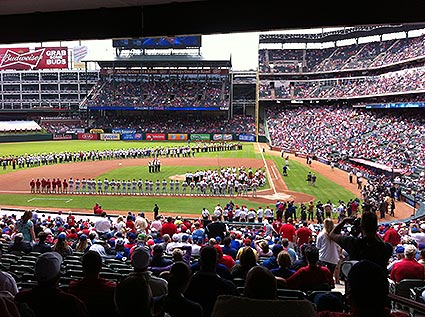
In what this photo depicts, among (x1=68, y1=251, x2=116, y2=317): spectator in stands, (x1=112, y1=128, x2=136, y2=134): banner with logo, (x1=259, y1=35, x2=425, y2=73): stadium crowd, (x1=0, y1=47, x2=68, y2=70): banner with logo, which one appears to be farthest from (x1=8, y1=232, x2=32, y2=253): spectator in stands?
(x1=0, y1=47, x2=68, y2=70): banner with logo

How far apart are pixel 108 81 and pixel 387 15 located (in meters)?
82.9

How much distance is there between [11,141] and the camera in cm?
7031

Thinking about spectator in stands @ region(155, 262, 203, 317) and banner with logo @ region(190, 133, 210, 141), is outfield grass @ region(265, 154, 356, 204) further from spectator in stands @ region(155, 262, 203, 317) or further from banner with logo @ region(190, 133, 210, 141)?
banner with logo @ region(190, 133, 210, 141)

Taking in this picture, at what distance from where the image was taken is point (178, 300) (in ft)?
12.7

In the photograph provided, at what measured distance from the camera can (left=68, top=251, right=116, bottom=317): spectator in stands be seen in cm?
434

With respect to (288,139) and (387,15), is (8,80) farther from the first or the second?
(387,15)

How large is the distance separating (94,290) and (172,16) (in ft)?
16.4

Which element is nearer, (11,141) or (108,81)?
(11,141)

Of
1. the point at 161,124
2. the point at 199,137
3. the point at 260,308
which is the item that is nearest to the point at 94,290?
the point at 260,308

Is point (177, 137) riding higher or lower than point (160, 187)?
higher

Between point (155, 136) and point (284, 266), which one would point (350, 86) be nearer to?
point (155, 136)

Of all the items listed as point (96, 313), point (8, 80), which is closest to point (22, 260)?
point (96, 313)

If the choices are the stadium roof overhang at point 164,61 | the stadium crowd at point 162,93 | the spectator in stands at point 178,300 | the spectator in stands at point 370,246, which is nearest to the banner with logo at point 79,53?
the stadium crowd at point 162,93

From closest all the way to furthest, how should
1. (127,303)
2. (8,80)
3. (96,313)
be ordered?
(127,303), (96,313), (8,80)
